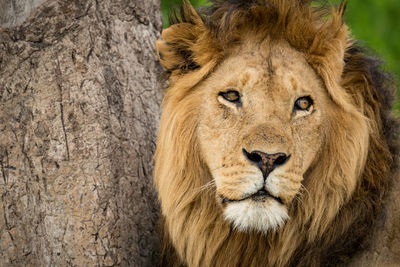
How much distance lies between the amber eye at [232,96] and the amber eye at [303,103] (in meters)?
0.35

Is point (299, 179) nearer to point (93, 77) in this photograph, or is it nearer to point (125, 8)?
point (93, 77)

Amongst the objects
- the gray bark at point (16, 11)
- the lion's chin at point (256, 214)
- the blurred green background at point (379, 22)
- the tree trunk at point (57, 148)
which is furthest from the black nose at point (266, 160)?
the blurred green background at point (379, 22)

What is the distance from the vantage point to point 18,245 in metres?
4.12

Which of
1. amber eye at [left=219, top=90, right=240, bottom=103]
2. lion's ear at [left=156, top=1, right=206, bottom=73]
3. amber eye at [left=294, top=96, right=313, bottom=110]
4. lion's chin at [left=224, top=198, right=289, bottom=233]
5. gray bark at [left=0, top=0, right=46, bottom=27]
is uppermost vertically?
gray bark at [left=0, top=0, right=46, bottom=27]

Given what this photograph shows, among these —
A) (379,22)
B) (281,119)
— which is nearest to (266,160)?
(281,119)

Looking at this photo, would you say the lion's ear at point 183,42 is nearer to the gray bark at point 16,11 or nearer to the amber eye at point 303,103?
the amber eye at point 303,103

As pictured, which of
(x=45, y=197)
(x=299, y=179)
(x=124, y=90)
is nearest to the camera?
(x=299, y=179)

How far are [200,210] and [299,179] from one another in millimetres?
697

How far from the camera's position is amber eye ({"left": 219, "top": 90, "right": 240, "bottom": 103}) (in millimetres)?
3715

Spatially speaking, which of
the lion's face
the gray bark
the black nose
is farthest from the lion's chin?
the gray bark

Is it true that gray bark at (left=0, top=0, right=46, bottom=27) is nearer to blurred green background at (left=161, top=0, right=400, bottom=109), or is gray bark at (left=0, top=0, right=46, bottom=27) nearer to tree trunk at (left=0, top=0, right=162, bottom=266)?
tree trunk at (left=0, top=0, right=162, bottom=266)

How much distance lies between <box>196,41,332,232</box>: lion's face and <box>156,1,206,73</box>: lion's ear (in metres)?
0.21

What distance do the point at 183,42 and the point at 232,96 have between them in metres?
0.51

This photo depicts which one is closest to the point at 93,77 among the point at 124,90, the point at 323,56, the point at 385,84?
the point at 124,90
